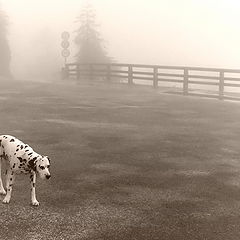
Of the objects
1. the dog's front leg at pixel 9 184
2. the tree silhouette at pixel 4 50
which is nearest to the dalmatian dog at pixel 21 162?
the dog's front leg at pixel 9 184

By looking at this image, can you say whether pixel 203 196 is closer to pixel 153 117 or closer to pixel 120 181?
pixel 120 181

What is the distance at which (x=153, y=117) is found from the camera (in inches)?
619

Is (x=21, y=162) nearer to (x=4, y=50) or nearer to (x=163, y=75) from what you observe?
(x=163, y=75)

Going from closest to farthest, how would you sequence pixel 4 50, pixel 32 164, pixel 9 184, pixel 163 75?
pixel 32 164
pixel 9 184
pixel 163 75
pixel 4 50

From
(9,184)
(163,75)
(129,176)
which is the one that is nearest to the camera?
(9,184)

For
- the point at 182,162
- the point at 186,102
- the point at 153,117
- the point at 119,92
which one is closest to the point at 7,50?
the point at 119,92

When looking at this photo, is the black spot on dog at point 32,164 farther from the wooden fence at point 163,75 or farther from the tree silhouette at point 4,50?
the tree silhouette at point 4,50

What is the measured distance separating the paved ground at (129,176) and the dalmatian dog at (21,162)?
39 cm

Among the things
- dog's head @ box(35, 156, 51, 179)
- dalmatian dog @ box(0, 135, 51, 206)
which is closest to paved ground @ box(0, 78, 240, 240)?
dalmatian dog @ box(0, 135, 51, 206)

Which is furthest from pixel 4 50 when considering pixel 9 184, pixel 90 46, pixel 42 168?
pixel 42 168

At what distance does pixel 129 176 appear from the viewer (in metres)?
8.55

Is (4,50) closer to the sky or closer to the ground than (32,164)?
closer to the ground

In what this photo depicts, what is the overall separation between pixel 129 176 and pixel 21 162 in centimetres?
247

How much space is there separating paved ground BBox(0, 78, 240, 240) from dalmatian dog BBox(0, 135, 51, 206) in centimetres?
39
